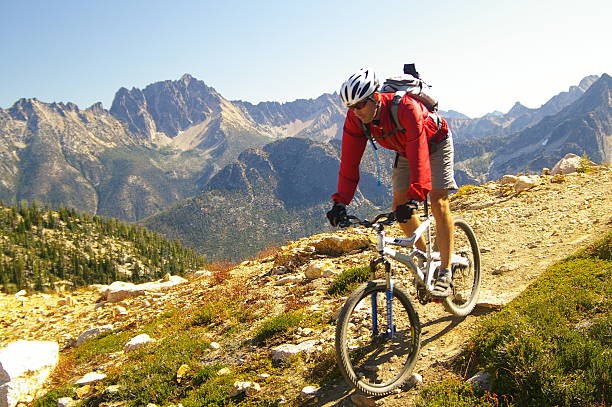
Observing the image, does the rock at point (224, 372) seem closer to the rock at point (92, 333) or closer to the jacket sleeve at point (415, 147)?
the jacket sleeve at point (415, 147)

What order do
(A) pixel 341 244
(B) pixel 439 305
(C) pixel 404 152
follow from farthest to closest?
(A) pixel 341 244 → (B) pixel 439 305 → (C) pixel 404 152

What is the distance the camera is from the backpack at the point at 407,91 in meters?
6.05

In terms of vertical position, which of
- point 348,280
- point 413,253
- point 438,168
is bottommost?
point 348,280

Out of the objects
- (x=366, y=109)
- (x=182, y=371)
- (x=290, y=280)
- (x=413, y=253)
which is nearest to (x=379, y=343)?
(x=413, y=253)

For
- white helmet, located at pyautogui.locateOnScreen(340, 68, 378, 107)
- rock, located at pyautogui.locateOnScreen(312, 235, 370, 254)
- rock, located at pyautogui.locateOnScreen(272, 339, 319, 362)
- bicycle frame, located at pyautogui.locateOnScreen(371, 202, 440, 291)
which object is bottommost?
rock, located at pyautogui.locateOnScreen(272, 339, 319, 362)

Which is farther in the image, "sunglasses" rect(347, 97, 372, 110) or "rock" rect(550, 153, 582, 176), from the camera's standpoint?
"rock" rect(550, 153, 582, 176)

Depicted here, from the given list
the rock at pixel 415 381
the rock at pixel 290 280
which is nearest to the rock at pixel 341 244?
the rock at pixel 290 280

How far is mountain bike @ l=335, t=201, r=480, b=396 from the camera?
5.48 metres

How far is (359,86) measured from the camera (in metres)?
5.68

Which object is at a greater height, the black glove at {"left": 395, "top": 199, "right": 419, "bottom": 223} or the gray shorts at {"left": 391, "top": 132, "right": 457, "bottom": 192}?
the gray shorts at {"left": 391, "top": 132, "right": 457, "bottom": 192}

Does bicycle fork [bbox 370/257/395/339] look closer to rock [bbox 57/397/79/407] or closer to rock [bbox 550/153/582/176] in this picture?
rock [bbox 57/397/79/407]

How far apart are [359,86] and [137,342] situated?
814cm

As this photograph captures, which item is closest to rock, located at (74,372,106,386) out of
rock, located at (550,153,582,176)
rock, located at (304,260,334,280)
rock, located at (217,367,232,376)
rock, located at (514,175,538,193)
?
rock, located at (217,367,232,376)

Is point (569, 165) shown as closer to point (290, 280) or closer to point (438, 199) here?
point (290, 280)
